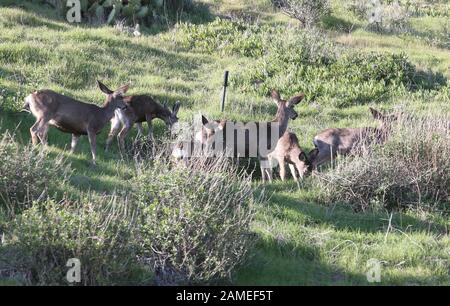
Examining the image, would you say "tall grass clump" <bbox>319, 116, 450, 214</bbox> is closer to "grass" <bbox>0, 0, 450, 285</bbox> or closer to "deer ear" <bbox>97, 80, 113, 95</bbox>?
"grass" <bbox>0, 0, 450, 285</bbox>

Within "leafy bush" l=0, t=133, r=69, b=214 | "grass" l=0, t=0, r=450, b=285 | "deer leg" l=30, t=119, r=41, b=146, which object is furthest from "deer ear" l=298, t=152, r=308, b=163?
"leafy bush" l=0, t=133, r=69, b=214

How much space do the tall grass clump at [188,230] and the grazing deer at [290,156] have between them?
4.26 meters

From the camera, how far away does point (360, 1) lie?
27.1 m

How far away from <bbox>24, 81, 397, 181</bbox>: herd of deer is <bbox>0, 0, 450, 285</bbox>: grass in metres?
0.39

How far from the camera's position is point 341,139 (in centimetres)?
1395

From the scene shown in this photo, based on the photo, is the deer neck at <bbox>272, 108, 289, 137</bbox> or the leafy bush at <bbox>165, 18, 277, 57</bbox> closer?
the deer neck at <bbox>272, 108, 289, 137</bbox>

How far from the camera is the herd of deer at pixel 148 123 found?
1258cm

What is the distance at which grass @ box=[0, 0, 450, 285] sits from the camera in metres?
9.57

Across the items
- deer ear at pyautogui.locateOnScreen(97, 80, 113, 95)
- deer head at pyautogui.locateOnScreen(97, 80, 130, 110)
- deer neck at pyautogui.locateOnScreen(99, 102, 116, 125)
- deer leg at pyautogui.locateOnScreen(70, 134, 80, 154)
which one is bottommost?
deer leg at pyautogui.locateOnScreen(70, 134, 80, 154)

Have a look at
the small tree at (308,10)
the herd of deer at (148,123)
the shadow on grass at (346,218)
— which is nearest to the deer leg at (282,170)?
the herd of deer at (148,123)

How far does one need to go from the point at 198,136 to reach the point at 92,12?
9.92m
